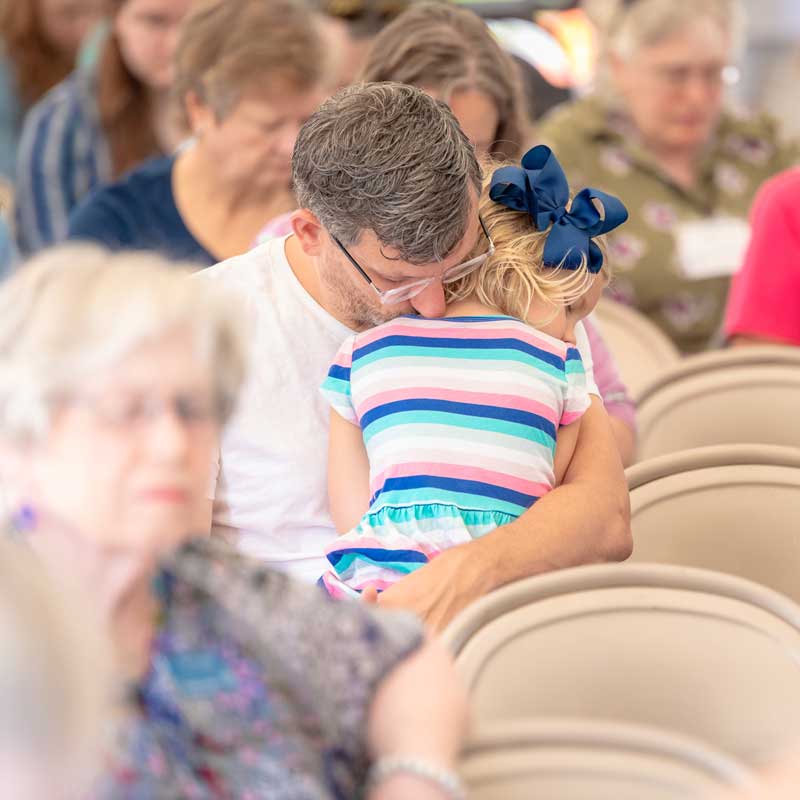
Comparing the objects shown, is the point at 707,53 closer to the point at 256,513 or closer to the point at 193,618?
the point at 256,513

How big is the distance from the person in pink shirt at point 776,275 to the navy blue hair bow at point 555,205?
3.62ft

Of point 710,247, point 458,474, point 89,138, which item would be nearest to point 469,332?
point 458,474

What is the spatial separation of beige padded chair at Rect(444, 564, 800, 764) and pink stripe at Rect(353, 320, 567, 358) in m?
0.52

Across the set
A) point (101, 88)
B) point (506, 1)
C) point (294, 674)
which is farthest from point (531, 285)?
point (506, 1)

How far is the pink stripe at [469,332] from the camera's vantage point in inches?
83.3

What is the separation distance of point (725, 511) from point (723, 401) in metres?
0.63

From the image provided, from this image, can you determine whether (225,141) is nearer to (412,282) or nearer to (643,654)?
(412,282)

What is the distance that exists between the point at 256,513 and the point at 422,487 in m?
0.42

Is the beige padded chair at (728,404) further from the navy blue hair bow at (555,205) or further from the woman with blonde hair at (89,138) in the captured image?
the woman with blonde hair at (89,138)

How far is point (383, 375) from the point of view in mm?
2088

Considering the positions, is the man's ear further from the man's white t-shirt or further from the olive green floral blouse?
the olive green floral blouse

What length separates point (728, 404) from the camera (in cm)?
280

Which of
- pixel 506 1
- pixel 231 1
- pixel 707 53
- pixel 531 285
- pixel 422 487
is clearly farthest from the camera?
pixel 506 1

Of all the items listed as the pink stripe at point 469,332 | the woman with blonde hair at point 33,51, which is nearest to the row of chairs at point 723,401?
the pink stripe at point 469,332
